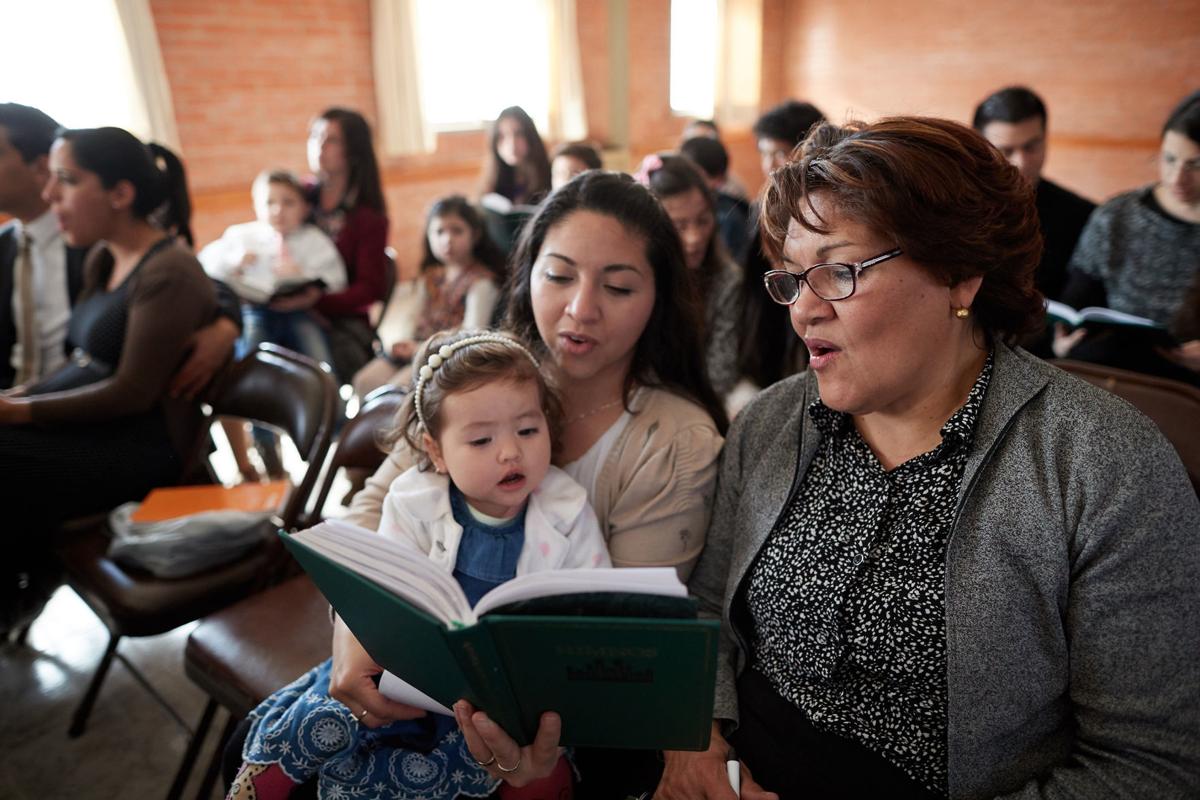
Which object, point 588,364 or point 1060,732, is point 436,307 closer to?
point 588,364

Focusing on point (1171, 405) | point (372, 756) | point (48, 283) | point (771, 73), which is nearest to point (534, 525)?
point (372, 756)

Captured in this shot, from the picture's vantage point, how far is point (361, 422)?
1945mm

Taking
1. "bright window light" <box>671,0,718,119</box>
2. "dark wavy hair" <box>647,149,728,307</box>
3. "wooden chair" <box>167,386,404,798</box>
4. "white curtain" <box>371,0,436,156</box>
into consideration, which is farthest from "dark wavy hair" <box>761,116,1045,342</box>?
"bright window light" <box>671,0,718,119</box>

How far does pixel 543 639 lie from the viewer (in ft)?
2.93

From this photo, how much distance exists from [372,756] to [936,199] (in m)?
1.21

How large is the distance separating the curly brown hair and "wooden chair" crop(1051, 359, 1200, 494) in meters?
1.02

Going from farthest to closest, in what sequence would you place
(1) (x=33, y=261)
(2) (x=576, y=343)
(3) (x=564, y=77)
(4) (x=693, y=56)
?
(4) (x=693, y=56) < (3) (x=564, y=77) < (1) (x=33, y=261) < (2) (x=576, y=343)

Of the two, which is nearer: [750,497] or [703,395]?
[750,497]

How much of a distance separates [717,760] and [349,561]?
0.70 meters

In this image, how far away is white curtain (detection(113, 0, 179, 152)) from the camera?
539 centimetres

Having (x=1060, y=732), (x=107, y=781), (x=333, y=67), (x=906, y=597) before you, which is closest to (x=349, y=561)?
(x=906, y=597)

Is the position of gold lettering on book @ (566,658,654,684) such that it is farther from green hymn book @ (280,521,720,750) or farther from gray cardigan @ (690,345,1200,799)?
gray cardigan @ (690,345,1200,799)

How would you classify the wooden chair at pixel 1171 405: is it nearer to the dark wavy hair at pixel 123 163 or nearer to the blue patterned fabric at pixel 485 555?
the blue patterned fabric at pixel 485 555

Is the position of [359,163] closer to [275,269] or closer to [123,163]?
[275,269]
